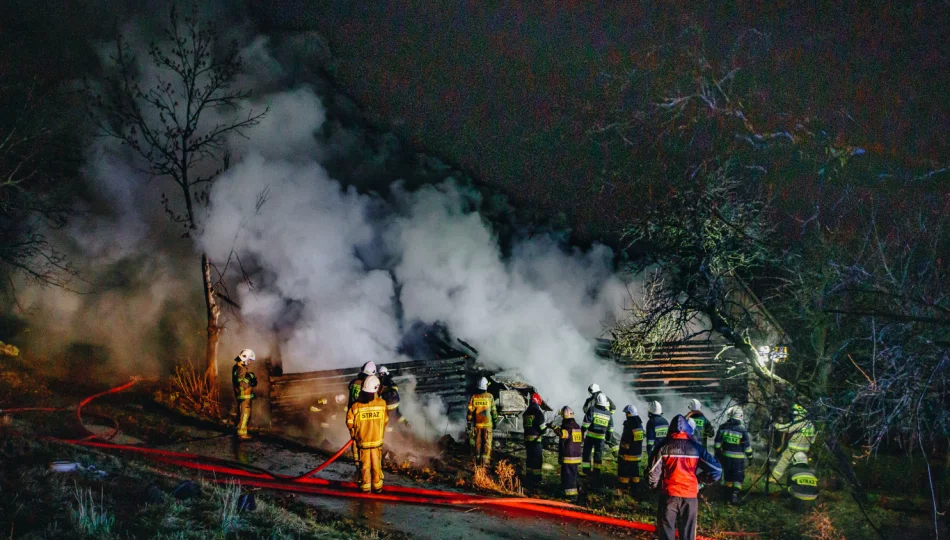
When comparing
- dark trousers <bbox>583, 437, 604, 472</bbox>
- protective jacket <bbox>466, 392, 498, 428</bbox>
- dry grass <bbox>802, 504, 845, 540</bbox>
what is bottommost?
dry grass <bbox>802, 504, 845, 540</bbox>

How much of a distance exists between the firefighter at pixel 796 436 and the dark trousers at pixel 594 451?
286 cm

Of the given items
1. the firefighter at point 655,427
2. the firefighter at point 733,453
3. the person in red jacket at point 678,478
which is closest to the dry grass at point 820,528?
the firefighter at point 733,453

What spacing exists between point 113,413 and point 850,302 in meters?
13.5

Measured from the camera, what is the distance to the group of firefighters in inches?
231

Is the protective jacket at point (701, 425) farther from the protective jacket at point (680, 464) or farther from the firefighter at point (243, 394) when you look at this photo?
the firefighter at point (243, 394)

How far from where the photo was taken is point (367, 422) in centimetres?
779

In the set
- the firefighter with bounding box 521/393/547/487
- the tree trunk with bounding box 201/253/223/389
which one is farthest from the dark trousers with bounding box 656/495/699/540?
the tree trunk with bounding box 201/253/223/389

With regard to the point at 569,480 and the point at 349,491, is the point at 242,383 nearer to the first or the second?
the point at 349,491

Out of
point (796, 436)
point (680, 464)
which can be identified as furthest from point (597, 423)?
point (680, 464)

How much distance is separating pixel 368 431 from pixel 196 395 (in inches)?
283

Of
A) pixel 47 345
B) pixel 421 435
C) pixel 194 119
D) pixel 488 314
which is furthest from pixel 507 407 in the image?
pixel 47 345

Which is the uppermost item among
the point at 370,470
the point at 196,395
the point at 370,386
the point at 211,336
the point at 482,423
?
the point at 211,336

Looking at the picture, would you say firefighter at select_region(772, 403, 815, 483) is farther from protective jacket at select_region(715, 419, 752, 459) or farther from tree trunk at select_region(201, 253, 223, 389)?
tree trunk at select_region(201, 253, 223, 389)

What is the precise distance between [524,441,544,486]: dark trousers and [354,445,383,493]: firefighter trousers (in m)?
2.66
